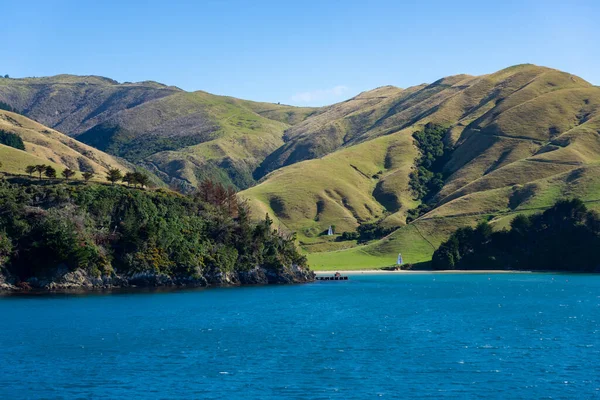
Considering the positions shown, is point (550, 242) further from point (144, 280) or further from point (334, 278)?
point (144, 280)

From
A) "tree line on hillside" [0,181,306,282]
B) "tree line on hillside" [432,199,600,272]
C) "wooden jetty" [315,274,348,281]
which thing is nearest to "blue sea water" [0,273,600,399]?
"tree line on hillside" [0,181,306,282]

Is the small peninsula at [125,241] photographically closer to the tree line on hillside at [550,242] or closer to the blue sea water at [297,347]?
the blue sea water at [297,347]

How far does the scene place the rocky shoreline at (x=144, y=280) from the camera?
120125 millimetres

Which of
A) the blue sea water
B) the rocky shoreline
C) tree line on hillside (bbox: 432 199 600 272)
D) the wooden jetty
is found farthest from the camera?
tree line on hillside (bbox: 432 199 600 272)

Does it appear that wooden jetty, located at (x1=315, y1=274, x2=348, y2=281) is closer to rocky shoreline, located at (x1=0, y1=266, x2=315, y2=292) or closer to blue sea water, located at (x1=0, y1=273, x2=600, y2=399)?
rocky shoreline, located at (x1=0, y1=266, x2=315, y2=292)

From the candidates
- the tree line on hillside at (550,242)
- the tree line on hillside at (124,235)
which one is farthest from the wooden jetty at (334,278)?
the tree line on hillside at (550,242)

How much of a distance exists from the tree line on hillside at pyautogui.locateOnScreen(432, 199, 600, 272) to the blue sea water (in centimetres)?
7097

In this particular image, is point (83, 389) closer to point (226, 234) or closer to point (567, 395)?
point (567, 395)

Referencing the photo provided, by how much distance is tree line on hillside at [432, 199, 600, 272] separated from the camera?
614ft

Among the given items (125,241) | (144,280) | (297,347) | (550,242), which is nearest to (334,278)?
(144,280)

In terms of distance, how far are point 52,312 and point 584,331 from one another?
63.7 metres

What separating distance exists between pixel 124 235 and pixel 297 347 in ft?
231

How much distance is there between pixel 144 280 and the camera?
132375 millimetres

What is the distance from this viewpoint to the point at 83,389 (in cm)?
5091
